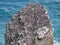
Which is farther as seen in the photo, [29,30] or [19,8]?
[19,8]

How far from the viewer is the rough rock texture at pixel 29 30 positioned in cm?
552

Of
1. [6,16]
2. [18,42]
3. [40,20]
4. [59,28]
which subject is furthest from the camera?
[6,16]

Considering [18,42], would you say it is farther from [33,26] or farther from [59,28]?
[59,28]

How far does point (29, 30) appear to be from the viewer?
5.60 m

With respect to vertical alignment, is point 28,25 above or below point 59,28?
above

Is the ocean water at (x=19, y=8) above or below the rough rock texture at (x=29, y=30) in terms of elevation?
below

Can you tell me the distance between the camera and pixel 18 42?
548 cm

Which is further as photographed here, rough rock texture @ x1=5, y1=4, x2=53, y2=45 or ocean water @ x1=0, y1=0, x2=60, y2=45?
ocean water @ x1=0, y1=0, x2=60, y2=45

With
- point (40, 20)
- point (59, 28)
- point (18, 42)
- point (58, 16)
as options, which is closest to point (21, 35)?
point (18, 42)

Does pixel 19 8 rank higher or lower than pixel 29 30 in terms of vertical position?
lower

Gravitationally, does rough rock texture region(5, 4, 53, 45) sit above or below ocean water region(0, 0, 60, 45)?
above

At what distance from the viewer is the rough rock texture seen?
5.52m

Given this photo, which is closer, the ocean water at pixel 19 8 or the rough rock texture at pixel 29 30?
→ the rough rock texture at pixel 29 30

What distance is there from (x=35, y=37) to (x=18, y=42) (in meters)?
0.27
